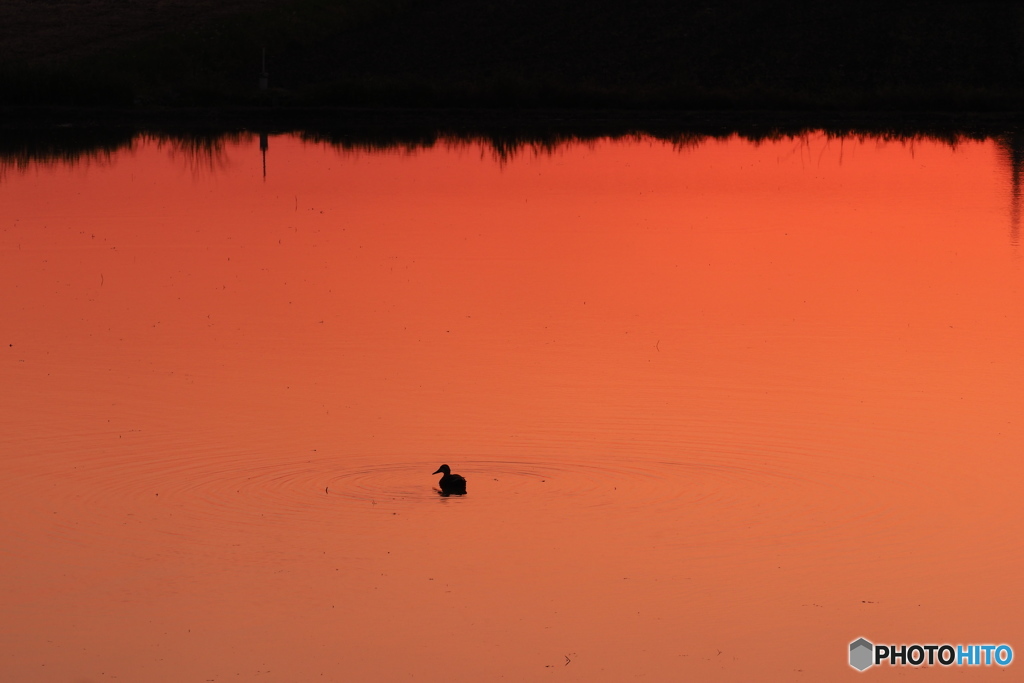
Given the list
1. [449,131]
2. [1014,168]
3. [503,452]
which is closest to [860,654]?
[503,452]

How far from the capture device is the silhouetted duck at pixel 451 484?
24.4 feet

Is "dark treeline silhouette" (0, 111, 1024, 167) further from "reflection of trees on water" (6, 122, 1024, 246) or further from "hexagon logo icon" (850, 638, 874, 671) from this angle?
"hexagon logo icon" (850, 638, 874, 671)

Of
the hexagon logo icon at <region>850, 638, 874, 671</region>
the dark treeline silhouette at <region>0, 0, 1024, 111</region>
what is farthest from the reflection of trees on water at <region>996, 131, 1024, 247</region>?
the hexagon logo icon at <region>850, 638, 874, 671</region>

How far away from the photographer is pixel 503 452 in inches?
322

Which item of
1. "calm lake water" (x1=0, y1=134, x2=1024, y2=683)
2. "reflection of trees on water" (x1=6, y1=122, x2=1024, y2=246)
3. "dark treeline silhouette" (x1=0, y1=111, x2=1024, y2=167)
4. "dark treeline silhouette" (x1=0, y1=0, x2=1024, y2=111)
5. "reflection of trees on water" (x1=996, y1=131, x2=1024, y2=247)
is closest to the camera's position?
"calm lake water" (x1=0, y1=134, x2=1024, y2=683)

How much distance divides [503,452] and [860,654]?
2.71 meters

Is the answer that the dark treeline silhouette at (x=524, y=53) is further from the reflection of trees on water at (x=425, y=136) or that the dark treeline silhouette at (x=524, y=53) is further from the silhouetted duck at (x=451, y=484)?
the silhouetted duck at (x=451, y=484)

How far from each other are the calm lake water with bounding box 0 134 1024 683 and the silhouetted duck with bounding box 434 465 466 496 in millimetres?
45

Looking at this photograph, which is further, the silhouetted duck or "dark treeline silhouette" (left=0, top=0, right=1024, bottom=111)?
"dark treeline silhouette" (left=0, top=0, right=1024, bottom=111)

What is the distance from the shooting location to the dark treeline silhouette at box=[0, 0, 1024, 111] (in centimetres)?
3441

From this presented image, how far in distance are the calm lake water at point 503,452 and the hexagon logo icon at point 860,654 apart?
5 cm

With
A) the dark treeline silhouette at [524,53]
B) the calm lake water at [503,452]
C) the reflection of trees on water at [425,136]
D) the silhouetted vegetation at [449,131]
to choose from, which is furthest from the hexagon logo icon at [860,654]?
the dark treeline silhouette at [524,53]

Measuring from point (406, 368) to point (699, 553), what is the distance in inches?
146

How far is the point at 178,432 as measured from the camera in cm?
860
